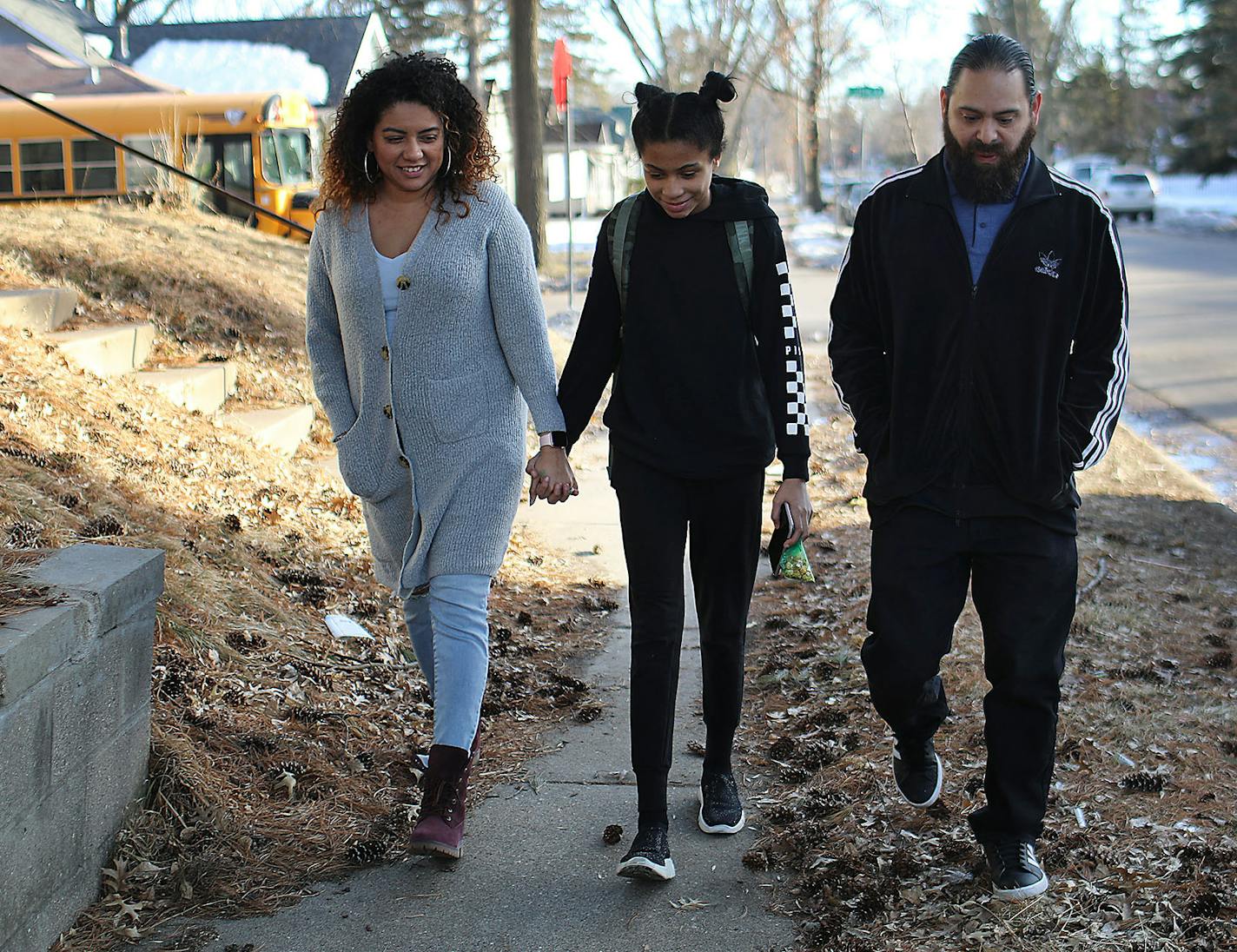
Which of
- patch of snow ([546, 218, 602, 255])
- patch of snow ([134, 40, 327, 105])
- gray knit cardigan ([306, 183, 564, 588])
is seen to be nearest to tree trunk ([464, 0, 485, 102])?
patch of snow ([134, 40, 327, 105])

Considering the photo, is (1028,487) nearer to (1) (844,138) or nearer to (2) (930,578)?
(2) (930,578)

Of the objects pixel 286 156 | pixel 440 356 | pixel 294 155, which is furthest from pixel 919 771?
pixel 294 155

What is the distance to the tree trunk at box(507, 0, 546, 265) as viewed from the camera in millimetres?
17156

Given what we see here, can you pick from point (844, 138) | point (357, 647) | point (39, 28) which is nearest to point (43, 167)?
point (39, 28)

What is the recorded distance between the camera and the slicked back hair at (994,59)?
3.19m

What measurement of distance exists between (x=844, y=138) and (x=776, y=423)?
110422 millimetres

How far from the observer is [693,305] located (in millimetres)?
3496

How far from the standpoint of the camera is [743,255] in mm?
3492

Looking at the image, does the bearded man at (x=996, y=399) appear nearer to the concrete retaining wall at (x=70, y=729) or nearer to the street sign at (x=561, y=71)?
the concrete retaining wall at (x=70, y=729)

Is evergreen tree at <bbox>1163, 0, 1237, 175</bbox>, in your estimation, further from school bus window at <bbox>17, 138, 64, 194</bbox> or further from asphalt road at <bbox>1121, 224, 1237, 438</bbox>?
school bus window at <bbox>17, 138, 64, 194</bbox>

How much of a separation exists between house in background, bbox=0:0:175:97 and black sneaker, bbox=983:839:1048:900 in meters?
29.7

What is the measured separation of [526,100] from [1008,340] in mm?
15001

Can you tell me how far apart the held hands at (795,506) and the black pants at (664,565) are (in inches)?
2.2

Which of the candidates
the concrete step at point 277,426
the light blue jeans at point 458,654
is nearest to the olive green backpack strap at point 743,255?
the light blue jeans at point 458,654
